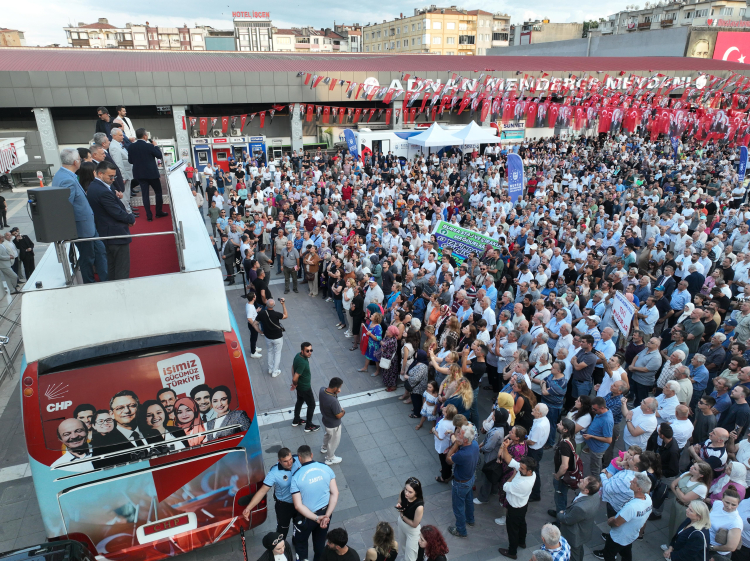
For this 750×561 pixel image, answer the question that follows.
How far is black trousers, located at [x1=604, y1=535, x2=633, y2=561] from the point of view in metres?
4.90

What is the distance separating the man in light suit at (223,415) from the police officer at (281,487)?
552 mm

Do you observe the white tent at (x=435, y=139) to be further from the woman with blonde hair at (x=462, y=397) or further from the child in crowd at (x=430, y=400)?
the woman with blonde hair at (x=462, y=397)

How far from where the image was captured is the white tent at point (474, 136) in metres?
24.3

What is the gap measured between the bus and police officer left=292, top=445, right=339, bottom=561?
1.89 ft

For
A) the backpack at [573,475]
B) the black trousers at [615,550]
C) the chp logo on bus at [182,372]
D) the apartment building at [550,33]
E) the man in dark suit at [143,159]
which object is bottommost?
the black trousers at [615,550]

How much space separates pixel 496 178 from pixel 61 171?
18346 millimetres

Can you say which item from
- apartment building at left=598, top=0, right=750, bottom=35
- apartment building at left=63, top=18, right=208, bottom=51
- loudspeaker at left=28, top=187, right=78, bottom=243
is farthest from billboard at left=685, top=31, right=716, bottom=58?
apartment building at left=63, top=18, right=208, bottom=51

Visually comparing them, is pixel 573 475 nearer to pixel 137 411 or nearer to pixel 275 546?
pixel 275 546

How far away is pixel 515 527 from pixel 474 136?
2225 centimetres

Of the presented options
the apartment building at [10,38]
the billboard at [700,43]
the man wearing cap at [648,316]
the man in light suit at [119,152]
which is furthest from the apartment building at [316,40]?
the man wearing cap at [648,316]

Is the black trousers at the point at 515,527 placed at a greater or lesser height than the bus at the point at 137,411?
lesser

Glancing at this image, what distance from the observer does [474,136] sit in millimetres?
24500

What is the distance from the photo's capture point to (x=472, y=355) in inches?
293

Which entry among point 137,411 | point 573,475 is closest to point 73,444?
point 137,411
